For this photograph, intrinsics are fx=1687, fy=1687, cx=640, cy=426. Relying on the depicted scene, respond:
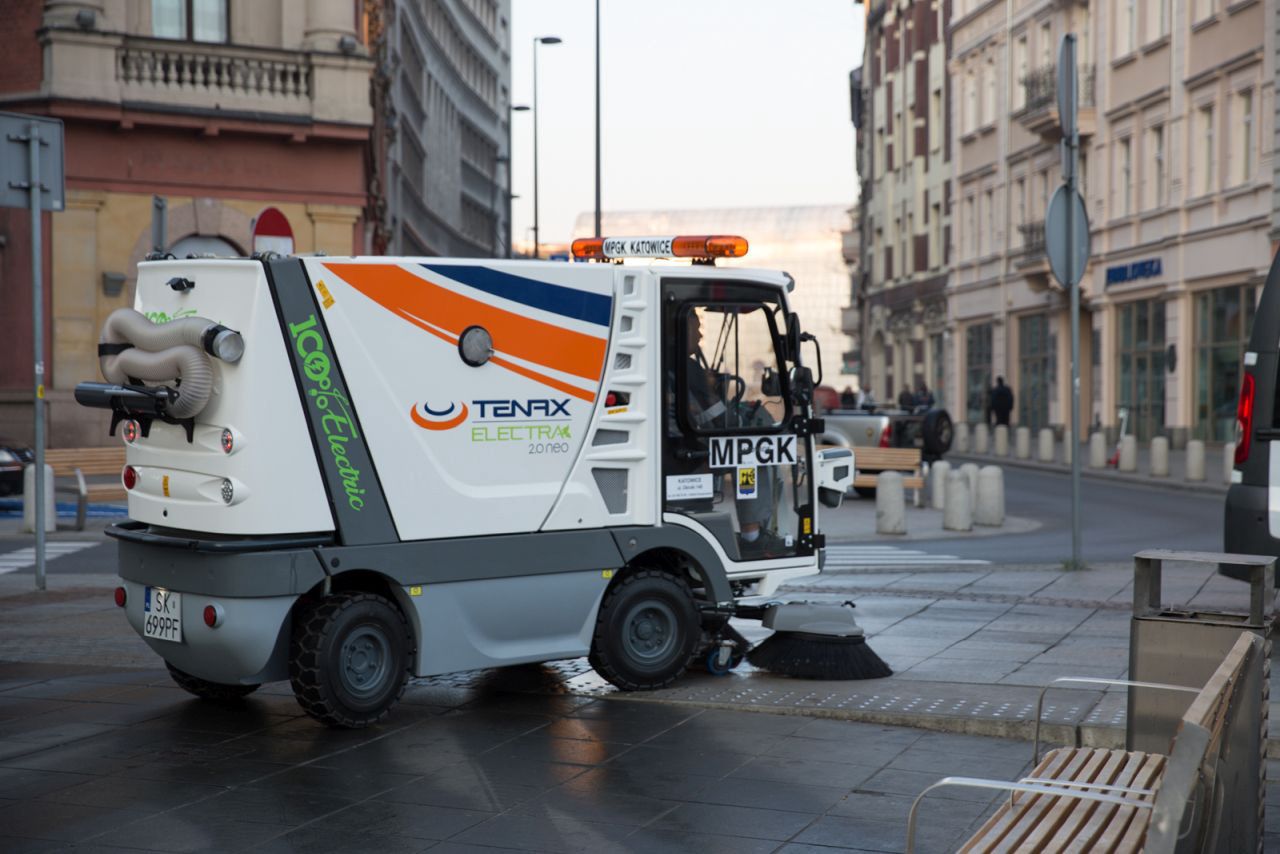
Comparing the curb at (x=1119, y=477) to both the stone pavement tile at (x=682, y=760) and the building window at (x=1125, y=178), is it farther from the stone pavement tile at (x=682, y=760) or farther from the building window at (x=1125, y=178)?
the stone pavement tile at (x=682, y=760)

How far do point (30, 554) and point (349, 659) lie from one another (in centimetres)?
1033

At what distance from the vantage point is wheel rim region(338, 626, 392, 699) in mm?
7984

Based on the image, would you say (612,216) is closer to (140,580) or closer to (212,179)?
(212,179)

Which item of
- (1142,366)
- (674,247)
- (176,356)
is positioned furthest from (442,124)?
(176,356)

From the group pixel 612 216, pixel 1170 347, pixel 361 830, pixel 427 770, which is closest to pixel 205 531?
pixel 427 770

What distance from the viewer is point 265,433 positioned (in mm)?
7816

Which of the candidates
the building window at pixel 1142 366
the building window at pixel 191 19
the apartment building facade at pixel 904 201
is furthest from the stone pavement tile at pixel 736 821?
the apartment building facade at pixel 904 201

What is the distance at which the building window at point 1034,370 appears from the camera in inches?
1949

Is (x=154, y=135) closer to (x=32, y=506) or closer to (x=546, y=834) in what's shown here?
(x=32, y=506)

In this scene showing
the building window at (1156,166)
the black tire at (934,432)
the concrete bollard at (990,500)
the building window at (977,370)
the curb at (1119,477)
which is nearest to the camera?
the concrete bollard at (990,500)

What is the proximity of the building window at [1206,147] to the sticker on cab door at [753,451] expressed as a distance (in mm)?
31096

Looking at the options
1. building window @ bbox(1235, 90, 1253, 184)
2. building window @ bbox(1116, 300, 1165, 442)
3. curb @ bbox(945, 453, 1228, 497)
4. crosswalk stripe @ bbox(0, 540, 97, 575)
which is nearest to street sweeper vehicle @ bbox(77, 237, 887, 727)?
crosswalk stripe @ bbox(0, 540, 97, 575)

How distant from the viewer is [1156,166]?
4131 centimetres

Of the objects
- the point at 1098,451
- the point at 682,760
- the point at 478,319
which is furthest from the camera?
the point at 1098,451
